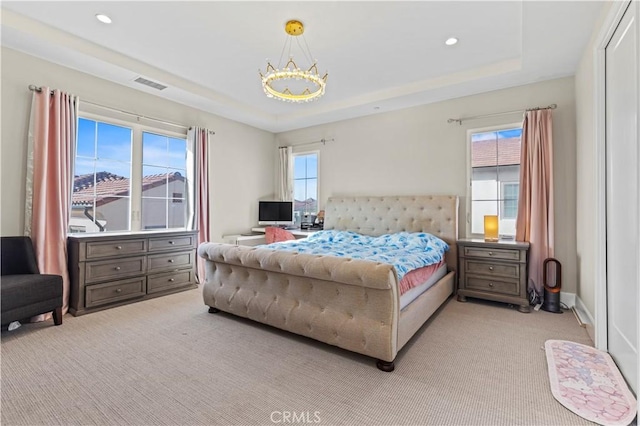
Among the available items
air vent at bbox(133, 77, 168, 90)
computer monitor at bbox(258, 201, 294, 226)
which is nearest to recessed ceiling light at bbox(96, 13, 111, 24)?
air vent at bbox(133, 77, 168, 90)

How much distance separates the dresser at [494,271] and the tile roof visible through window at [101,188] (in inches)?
182

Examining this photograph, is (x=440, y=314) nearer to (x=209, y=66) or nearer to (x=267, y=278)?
(x=267, y=278)

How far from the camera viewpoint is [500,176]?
4.11 metres

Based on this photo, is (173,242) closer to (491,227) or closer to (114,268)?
(114,268)

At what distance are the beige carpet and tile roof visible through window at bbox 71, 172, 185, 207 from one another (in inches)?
60.3

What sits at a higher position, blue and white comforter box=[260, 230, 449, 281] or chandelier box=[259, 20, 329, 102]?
chandelier box=[259, 20, 329, 102]

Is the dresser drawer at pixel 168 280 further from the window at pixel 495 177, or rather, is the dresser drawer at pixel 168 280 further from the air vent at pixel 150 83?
the window at pixel 495 177

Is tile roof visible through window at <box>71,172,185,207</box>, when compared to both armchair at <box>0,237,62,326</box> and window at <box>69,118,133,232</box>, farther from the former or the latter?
armchair at <box>0,237,62,326</box>

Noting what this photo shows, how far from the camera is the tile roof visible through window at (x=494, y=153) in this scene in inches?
158

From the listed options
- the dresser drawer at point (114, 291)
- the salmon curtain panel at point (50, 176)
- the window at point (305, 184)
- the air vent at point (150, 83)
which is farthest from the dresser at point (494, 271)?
the salmon curtain panel at point (50, 176)

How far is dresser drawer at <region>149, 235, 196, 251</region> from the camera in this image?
4.01 meters

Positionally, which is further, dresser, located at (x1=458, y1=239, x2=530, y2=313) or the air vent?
the air vent

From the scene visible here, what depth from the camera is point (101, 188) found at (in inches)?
154

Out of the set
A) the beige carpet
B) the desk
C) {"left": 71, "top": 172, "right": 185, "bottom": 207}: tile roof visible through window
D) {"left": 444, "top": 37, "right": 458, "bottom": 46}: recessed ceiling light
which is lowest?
the beige carpet
